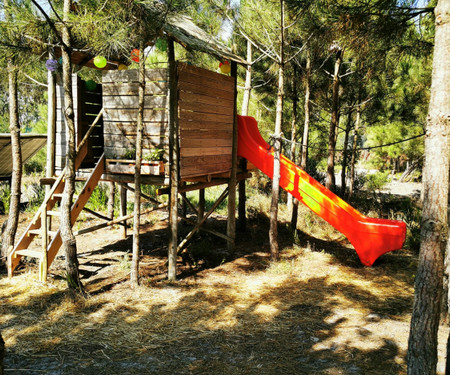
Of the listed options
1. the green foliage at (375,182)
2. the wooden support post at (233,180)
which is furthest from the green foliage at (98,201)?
the green foliage at (375,182)

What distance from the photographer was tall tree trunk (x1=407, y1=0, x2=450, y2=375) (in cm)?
328

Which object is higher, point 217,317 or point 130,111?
point 130,111

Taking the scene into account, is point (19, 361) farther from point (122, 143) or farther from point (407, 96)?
point (407, 96)

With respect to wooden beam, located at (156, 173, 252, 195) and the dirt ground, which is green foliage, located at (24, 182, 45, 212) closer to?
the dirt ground

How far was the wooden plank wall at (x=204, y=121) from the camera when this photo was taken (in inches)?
272

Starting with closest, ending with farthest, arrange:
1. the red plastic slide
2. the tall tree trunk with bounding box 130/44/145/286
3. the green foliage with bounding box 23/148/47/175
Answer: the tall tree trunk with bounding box 130/44/145/286 < the red plastic slide < the green foliage with bounding box 23/148/47/175

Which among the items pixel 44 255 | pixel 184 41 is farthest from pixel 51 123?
pixel 184 41

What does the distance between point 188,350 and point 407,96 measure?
13045 millimetres

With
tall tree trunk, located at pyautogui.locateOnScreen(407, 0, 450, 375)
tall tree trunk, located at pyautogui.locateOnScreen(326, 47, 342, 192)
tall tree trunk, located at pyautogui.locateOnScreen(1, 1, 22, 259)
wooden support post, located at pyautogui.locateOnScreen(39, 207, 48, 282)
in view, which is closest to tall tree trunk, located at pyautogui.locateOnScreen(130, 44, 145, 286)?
wooden support post, located at pyautogui.locateOnScreen(39, 207, 48, 282)

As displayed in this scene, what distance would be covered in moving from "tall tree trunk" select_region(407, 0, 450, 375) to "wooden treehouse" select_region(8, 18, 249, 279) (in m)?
4.32

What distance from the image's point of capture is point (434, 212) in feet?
10.8

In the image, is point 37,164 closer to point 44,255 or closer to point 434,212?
point 44,255

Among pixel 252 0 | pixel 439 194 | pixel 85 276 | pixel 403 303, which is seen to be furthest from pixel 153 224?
pixel 439 194

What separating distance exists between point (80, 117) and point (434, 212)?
7163 mm
